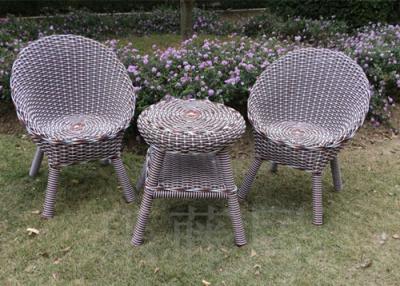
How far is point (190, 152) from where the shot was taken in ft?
8.44

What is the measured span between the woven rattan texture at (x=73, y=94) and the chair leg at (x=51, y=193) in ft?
0.27

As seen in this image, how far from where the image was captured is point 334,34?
6.52 meters

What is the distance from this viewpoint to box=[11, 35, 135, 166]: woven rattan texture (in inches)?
115

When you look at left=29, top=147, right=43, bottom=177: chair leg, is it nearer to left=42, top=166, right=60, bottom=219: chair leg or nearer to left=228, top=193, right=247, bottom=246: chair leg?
left=42, top=166, right=60, bottom=219: chair leg

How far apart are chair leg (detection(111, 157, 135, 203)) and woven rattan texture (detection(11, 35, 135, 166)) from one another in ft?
0.28

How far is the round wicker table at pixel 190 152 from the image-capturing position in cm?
257

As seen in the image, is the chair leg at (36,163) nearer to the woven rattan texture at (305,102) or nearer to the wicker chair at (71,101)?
the wicker chair at (71,101)

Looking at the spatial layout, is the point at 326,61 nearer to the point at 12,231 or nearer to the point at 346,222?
the point at 346,222

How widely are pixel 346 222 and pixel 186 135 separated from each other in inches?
50.4

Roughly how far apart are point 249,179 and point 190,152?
2.48 ft

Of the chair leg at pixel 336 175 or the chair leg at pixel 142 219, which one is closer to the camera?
the chair leg at pixel 142 219

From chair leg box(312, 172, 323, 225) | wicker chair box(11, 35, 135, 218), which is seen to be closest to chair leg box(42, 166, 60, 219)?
wicker chair box(11, 35, 135, 218)

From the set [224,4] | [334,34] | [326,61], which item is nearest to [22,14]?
[224,4]

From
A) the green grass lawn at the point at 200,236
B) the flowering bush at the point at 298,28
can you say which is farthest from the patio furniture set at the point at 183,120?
the flowering bush at the point at 298,28
